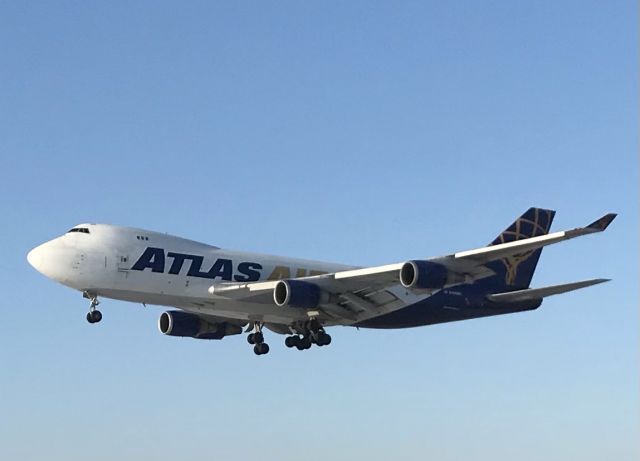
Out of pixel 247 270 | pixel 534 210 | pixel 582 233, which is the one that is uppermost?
pixel 534 210

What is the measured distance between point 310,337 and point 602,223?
50.5ft

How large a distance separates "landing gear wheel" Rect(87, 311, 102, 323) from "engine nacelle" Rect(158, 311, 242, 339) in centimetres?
660

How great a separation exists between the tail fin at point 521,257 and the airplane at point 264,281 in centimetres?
357

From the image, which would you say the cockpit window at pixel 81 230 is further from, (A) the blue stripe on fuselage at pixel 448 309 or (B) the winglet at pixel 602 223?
(B) the winglet at pixel 602 223

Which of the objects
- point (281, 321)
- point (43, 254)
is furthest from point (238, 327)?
point (43, 254)

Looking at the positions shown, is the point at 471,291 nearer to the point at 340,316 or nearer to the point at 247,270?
the point at 340,316

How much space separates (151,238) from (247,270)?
14.7ft

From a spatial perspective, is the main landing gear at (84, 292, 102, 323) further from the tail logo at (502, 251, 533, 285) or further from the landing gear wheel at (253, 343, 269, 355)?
the tail logo at (502, 251, 533, 285)

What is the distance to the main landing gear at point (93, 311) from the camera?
44.5 metres

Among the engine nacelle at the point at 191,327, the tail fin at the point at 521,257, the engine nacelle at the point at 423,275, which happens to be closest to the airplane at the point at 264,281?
the engine nacelle at the point at 423,275

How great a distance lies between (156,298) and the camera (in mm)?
44906

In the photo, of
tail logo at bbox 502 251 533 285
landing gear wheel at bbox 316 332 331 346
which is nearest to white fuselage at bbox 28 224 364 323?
landing gear wheel at bbox 316 332 331 346

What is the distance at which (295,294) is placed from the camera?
142ft

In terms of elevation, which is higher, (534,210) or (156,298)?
(534,210)
